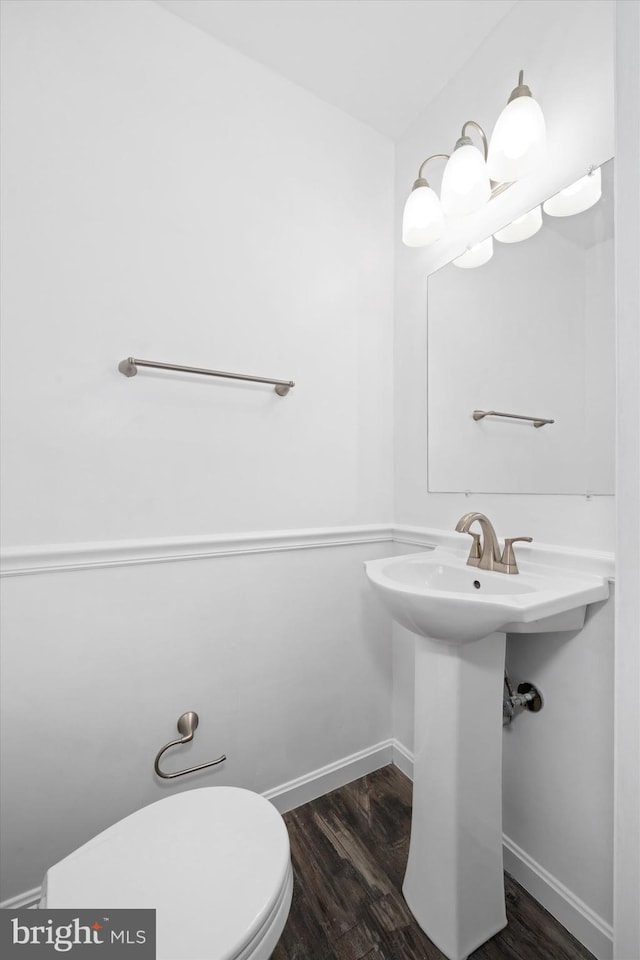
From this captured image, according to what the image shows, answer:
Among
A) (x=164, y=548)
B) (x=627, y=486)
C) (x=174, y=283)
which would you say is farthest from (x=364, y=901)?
(x=174, y=283)

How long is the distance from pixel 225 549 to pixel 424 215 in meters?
1.24

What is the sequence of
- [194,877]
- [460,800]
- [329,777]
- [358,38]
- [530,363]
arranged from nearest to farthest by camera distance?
[194,877] < [460,800] < [530,363] < [358,38] < [329,777]

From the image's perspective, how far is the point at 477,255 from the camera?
141 centimetres

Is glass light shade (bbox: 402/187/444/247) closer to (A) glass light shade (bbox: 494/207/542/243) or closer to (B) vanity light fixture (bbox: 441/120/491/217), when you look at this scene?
(B) vanity light fixture (bbox: 441/120/491/217)

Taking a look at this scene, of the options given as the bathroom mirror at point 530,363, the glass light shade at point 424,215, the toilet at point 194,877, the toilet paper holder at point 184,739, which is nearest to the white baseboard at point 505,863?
the toilet paper holder at point 184,739

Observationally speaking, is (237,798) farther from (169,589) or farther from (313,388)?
(313,388)

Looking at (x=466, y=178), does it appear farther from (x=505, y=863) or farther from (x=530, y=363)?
(x=505, y=863)

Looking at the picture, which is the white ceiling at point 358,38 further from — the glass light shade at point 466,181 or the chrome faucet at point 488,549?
the chrome faucet at point 488,549

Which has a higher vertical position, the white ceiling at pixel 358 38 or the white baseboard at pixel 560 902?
the white ceiling at pixel 358 38

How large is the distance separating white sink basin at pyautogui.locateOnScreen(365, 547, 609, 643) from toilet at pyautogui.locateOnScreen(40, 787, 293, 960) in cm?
52

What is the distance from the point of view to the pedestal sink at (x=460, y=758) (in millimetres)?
1027

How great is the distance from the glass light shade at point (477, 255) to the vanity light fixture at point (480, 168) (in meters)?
0.10

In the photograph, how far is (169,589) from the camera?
1.27 metres

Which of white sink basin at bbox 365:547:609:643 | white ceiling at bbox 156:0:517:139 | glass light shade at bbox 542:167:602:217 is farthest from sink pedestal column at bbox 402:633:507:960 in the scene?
white ceiling at bbox 156:0:517:139
